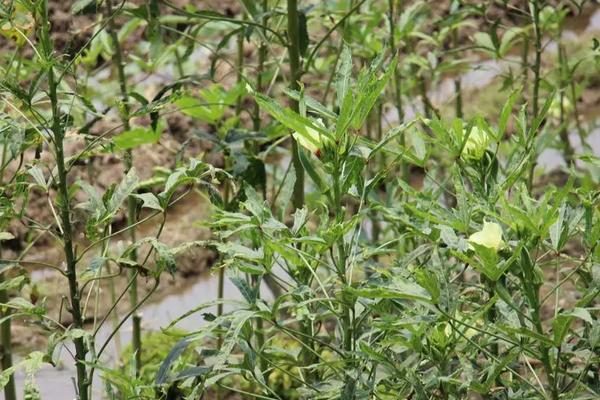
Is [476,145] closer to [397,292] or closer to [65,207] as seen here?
[397,292]

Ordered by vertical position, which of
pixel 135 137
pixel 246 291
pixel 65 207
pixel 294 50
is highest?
pixel 294 50

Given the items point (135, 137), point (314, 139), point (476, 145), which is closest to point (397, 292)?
point (314, 139)

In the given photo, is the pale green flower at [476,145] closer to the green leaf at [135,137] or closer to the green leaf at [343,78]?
the green leaf at [343,78]

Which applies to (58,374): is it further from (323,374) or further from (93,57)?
(323,374)

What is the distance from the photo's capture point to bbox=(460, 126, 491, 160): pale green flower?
1816 mm

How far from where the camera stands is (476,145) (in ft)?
5.96

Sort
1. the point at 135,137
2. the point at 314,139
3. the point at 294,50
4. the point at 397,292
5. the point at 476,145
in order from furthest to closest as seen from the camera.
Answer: the point at 135,137
the point at 294,50
the point at 476,145
the point at 314,139
the point at 397,292

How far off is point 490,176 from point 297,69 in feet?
2.45

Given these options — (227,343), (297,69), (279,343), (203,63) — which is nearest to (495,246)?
Answer: (227,343)

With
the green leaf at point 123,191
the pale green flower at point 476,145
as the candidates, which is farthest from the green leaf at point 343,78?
the green leaf at point 123,191

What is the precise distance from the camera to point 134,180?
1916 millimetres

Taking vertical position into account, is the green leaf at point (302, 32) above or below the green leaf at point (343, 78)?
above

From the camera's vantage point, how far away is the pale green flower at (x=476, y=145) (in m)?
1.82

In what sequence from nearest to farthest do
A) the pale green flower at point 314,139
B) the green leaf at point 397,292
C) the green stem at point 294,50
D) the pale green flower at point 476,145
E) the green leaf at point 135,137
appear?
the green leaf at point 397,292 → the pale green flower at point 314,139 → the pale green flower at point 476,145 → the green stem at point 294,50 → the green leaf at point 135,137
